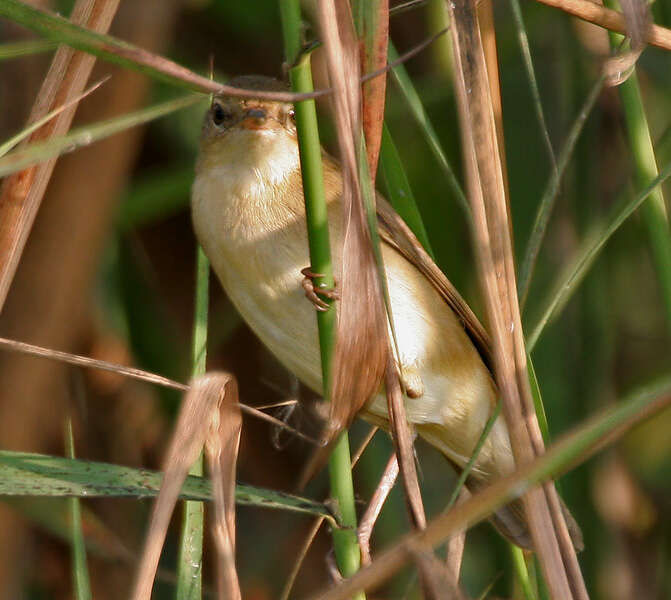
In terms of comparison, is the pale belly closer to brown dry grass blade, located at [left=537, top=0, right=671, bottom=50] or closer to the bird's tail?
the bird's tail

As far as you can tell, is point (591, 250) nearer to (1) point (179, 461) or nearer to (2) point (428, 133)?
(2) point (428, 133)

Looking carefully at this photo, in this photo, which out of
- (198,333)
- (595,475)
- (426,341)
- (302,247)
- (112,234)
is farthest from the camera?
(112,234)

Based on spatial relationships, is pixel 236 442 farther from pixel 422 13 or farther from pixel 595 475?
pixel 422 13

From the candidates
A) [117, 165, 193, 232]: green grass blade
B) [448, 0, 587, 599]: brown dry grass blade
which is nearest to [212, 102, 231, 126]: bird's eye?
[117, 165, 193, 232]: green grass blade

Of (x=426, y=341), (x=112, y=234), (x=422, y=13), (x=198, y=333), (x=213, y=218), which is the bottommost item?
(x=198, y=333)

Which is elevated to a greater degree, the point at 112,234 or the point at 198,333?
the point at 112,234

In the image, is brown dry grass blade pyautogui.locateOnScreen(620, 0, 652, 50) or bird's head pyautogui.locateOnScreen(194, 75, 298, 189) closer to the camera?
brown dry grass blade pyautogui.locateOnScreen(620, 0, 652, 50)

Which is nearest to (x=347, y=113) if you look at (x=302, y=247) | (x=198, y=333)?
(x=198, y=333)
